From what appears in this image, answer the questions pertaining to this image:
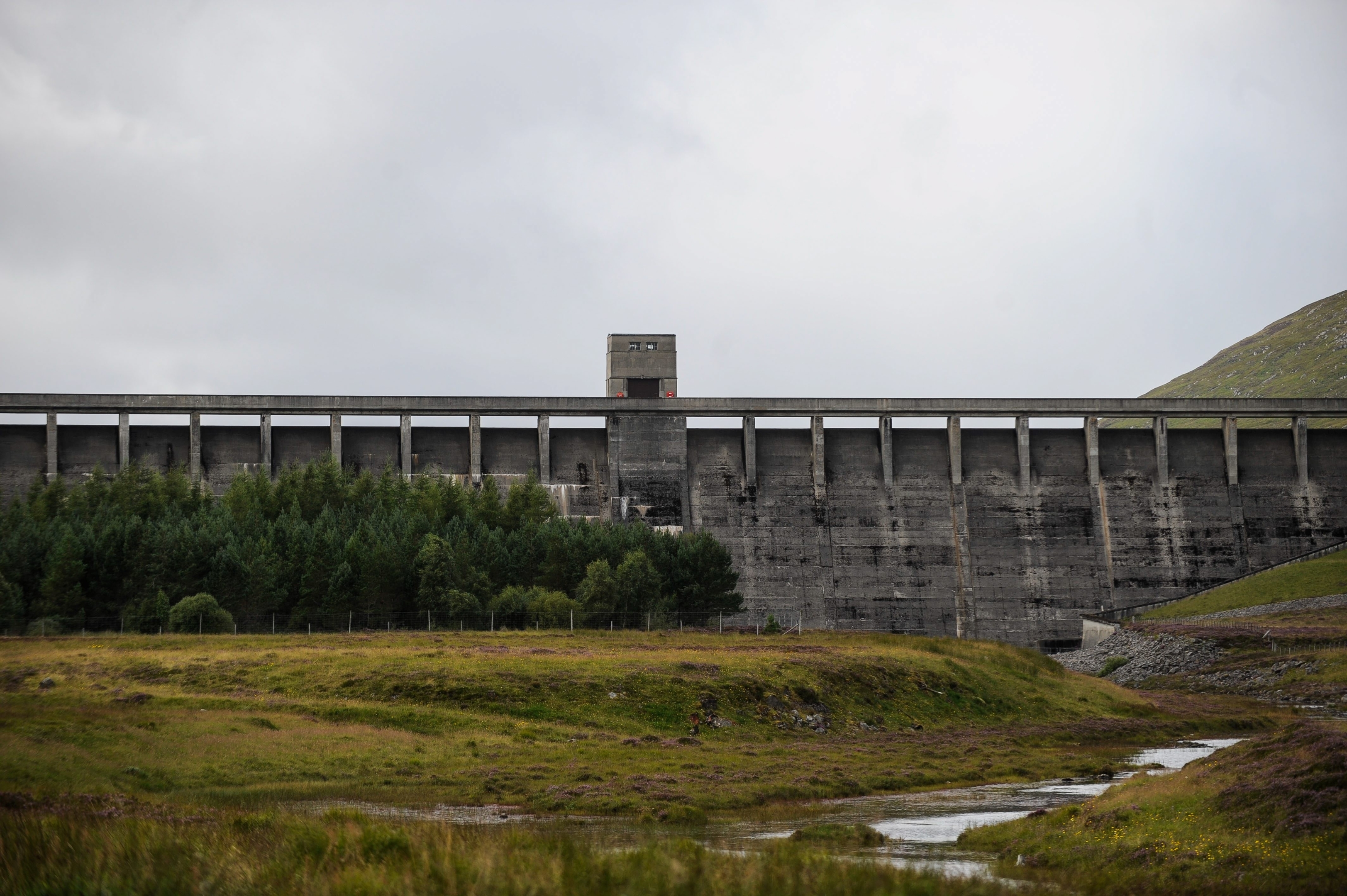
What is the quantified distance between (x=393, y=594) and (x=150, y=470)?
29.9 metres

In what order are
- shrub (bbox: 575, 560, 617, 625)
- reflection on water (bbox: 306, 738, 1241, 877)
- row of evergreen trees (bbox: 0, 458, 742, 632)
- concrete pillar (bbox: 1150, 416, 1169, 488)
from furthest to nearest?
concrete pillar (bbox: 1150, 416, 1169, 488) → shrub (bbox: 575, 560, 617, 625) → row of evergreen trees (bbox: 0, 458, 742, 632) → reflection on water (bbox: 306, 738, 1241, 877)

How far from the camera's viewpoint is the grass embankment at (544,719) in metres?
30.9

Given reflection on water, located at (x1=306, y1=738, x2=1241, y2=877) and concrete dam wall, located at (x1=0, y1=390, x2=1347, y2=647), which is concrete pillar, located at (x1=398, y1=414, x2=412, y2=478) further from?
reflection on water, located at (x1=306, y1=738, x2=1241, y2=877)

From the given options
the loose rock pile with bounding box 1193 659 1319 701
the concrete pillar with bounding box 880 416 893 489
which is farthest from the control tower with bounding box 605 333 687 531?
the loose rock pile with bounding box 1193 659 1319 701

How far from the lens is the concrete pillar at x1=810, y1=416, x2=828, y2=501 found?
3708 inches

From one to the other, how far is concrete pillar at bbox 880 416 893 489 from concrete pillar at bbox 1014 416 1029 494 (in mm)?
9728

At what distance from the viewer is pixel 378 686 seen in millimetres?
43750

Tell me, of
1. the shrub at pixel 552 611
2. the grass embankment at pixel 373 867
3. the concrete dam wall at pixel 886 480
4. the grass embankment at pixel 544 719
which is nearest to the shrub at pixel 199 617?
the grass embankment at pixel 544 719

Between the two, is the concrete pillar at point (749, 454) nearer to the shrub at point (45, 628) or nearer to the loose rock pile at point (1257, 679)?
the loose rock pile at point (1257, 679)

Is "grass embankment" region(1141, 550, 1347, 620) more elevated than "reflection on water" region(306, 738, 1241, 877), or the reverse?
"grass embankment" region(1141, 550, 1347, 620)

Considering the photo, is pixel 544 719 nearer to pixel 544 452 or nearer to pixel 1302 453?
pixel 544 452

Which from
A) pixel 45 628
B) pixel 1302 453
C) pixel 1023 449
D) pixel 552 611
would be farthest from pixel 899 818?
pixel 1302 453

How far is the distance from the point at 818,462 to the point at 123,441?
5101 cm

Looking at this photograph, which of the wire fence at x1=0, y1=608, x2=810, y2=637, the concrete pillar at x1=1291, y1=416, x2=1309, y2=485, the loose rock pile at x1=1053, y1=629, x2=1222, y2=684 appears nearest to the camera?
the wire fence at x1=0, y1=608, x2=810, y2=637
